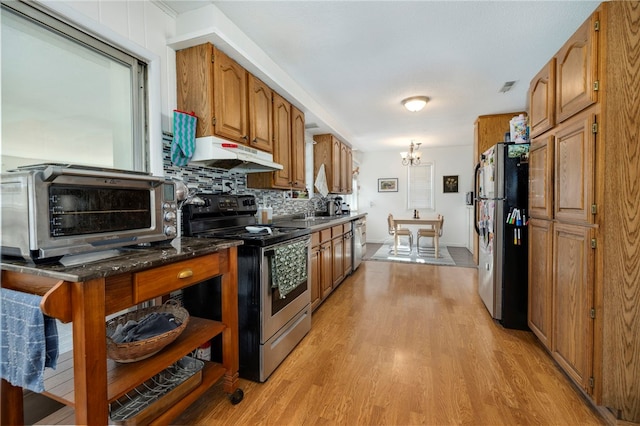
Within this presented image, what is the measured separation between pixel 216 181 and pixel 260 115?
0.71 m

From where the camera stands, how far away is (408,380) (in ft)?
5.59

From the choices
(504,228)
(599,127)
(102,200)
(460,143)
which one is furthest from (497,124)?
(102,200)

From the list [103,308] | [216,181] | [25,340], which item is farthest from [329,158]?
[25,340]

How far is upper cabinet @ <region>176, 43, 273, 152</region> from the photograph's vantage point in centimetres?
185

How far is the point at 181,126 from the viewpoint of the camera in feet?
5.82

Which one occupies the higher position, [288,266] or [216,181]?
[216,181]

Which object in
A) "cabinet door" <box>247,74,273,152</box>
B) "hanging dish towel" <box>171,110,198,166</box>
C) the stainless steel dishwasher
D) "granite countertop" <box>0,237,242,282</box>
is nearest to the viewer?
"granite countertop" <box>0,237,242,282</box>

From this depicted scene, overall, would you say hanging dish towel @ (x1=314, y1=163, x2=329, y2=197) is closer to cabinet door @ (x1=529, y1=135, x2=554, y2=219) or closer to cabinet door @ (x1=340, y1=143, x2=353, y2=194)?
cabinet door @ (x1=340, y1=143, x2=353, y2=194)

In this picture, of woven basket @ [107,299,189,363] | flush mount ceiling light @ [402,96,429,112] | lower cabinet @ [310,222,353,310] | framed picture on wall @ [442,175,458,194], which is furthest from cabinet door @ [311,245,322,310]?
framed picture on wall @ [442,175,458,194]

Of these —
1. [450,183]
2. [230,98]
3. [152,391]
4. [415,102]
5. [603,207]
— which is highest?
[415,102]

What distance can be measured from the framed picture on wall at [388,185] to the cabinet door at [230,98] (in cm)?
544

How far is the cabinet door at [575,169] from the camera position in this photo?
1406mm

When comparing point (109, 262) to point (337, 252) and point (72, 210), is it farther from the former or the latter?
point (337, 252)

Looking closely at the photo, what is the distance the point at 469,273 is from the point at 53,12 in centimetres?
499
